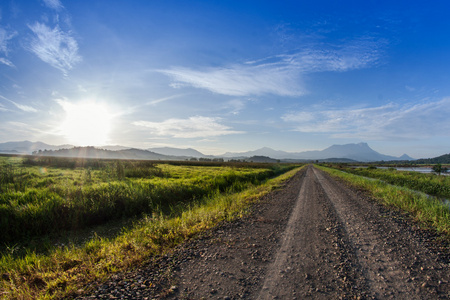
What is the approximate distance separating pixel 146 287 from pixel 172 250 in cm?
157

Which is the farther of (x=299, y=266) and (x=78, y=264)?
(x=78, y=264)

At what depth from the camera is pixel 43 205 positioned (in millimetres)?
8117

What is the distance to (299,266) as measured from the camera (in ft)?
13.9

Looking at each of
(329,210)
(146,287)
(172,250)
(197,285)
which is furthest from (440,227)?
(146,287)

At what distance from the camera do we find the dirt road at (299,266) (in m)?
3.33

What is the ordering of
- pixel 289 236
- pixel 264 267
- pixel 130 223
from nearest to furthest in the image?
pixel 264 267 < pixel 289 236 < pixel 130 223

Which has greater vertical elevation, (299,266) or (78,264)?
(299,266)

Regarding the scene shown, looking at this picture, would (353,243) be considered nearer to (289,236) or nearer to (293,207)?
(289,236)

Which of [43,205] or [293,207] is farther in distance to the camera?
[293,207]

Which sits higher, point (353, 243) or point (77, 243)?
point (353, 243)

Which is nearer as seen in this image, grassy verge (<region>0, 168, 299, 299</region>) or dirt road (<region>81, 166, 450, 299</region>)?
dirt road (<region>81, 166, 450, 299</region>)

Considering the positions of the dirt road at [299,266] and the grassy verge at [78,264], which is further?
the grassy verge at [78,264]

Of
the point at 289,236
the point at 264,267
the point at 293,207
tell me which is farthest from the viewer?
the point at 293,207

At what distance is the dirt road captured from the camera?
10.9 ft
